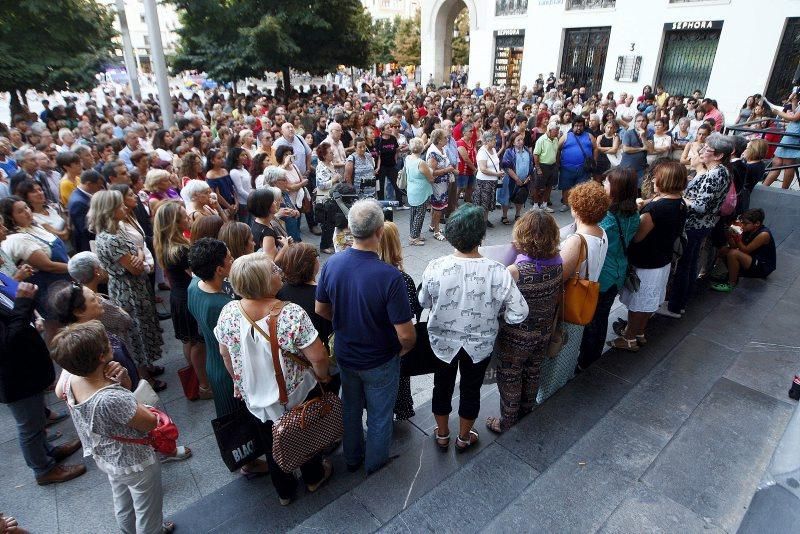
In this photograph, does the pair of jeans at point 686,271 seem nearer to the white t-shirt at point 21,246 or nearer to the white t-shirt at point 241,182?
the white t-shirt at point 241,182

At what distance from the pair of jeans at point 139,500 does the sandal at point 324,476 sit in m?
0.89

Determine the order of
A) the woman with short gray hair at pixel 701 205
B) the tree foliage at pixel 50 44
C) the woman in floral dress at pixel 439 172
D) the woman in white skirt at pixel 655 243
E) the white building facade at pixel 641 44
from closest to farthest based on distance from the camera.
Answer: the woman in white skirt at pixel 655 243, the woman with short gray hair at pixel 701 205, the woman in floral dress at pixel 439 172, the tree foliage at pixel 50 44, the white building facade at pixel 641 44

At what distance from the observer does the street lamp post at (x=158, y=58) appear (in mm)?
9453

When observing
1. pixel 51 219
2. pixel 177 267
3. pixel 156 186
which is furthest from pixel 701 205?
pixel 51 219

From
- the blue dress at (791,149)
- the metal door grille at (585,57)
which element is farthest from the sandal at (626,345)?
the metal door grille at (585,57)

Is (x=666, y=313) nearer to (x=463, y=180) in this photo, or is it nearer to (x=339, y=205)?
(x=339, y=205)

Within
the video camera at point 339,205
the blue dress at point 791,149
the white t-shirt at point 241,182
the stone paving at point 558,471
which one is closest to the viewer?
the stone paving at point 558,471

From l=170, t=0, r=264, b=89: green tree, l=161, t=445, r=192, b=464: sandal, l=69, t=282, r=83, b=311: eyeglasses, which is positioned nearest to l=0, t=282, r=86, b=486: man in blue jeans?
l=69, t=282, r=83, b=311: eyeglasses

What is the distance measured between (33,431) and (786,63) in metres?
22.0

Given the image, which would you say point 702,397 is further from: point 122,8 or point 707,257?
point 122,8

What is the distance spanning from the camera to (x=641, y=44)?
19734 mm

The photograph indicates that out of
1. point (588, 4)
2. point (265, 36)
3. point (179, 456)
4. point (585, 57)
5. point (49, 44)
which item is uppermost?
point (588, 4)

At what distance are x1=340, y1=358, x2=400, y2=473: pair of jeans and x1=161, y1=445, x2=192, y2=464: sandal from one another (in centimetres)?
128

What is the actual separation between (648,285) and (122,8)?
50.6 feet
